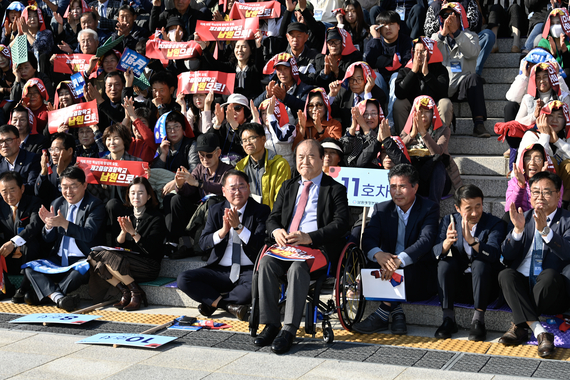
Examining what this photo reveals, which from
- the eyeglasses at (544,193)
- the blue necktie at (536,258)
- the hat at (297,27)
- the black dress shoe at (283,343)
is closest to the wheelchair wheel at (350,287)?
the black dress shoe at (283,343)

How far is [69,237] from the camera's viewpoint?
7402 mm

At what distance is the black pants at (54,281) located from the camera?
280 inches

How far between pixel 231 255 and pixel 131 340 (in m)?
1.34

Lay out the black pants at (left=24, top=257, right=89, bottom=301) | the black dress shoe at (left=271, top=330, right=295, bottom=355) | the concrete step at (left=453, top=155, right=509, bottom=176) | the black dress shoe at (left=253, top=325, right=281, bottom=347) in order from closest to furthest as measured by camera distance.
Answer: the black dress shoe at (left=271, top=330, right=295, bottom=355), the black dress shoe at (left=253, top=325, right=281, bottom=347), the black pants at (left=24, top=257, right=89, bottom=301), the concrete step at (left=453, top=155, right=509, bottom=176)

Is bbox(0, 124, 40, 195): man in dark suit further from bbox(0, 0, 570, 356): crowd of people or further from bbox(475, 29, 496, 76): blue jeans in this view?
bbox(475, 29, 496, 76): blue jeans

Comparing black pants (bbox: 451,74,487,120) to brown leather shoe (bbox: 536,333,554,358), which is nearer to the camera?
brown leather shoe (bbox: 536,333,554,358)

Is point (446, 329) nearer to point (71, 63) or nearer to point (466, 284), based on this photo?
point (466, 284)

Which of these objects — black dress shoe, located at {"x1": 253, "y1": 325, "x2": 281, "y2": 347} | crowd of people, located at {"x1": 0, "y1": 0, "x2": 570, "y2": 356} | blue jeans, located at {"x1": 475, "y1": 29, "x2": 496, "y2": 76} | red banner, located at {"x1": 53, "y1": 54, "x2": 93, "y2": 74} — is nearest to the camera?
black dress shoe, located at {"x1": 253, "y1": 325, "x2": 281, "y2": 347}

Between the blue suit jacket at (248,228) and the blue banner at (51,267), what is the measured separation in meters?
1.30

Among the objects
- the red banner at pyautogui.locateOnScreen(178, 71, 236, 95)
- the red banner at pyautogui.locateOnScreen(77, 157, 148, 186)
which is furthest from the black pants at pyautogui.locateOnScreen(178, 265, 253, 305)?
the red banner at pyautogui.locateOnScreen(178, 71, 236, 95)

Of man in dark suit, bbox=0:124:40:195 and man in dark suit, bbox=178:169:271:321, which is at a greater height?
man in dark suit, bbox=0:124:40:195

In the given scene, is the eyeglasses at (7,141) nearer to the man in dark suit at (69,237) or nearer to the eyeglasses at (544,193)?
the man in dark suit at (69,237)

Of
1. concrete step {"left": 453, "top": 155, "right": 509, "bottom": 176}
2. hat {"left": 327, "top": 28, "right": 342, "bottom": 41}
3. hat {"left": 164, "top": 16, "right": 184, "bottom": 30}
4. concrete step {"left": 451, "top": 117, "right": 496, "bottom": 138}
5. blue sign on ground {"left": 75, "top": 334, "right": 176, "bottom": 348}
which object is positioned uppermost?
hat {"left": 164, "top": 16, "right": 184, "bottom": 30}

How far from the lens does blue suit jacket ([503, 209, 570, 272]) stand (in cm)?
559
